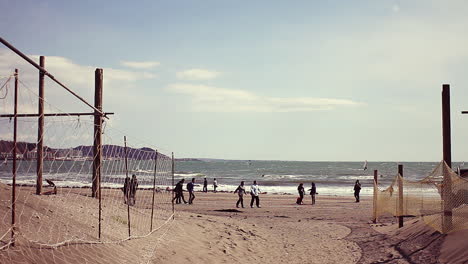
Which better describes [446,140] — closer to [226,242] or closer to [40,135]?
[226,242]

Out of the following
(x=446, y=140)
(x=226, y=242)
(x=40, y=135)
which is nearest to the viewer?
(x=226, y=242)

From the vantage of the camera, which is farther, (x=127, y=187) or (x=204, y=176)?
(x=204, y=176)

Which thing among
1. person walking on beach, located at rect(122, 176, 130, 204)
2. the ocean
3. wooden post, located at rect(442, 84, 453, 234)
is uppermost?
wooden post, located at rect(442, 84, 453, 234)

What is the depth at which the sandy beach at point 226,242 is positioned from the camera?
9.80 metres

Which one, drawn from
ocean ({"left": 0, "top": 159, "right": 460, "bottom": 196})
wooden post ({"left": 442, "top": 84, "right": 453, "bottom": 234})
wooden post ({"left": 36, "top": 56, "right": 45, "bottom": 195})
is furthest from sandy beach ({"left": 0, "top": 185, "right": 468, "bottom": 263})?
ocean ({"left": 0, "top": 159, "right": 460, "bottom": 196})

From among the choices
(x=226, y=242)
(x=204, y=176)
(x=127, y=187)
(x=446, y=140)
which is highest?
(x=446, y=140)

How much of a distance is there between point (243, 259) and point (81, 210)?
15.3ft

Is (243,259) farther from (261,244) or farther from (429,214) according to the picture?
(429,214)

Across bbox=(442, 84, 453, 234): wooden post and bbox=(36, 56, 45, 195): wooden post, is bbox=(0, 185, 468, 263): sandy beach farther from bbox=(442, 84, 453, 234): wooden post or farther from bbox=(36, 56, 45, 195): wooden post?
bbox=(442, 84, 453, 234): wooden post

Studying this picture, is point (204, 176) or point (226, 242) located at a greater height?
point (226, 242)

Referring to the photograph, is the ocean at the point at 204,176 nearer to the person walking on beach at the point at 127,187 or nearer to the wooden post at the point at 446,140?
the person walking on beach at the point at 127,187

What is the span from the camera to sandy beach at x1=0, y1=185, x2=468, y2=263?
980 centimetres

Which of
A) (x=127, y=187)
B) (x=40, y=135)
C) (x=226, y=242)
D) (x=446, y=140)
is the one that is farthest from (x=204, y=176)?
(x=446, y=140)

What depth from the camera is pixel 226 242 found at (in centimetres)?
1433
